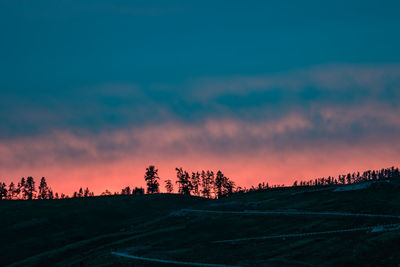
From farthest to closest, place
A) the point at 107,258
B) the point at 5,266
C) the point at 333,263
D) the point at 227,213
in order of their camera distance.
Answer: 1. the point at 227,213
2. the point at 5,266
3. the point at 107,258
4. the point at 333,263

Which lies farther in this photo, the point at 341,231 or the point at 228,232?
the point at 228,232

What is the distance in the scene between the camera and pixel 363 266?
6112 centimetres

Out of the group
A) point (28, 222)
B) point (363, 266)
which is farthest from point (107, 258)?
point (28, 222)

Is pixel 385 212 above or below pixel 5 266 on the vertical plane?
above

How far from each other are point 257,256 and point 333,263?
16.2 meters

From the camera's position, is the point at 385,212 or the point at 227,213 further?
the point at 227,213

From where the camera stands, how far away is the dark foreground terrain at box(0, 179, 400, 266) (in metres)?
73.2

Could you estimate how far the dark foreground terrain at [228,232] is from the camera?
240 ft

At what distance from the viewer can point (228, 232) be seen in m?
112

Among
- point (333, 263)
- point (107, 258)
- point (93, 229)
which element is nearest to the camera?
point (333, 263)

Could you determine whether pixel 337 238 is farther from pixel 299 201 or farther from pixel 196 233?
pixel 299 201

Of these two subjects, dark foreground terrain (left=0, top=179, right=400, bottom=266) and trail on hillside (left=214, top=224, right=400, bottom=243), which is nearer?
dark foreground terrain (left=0, top=179, right=400, bottom=266)

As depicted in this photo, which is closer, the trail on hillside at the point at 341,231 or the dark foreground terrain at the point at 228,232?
the dark foreground terrain at the point at 228,232

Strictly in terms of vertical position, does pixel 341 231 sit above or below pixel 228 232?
above
